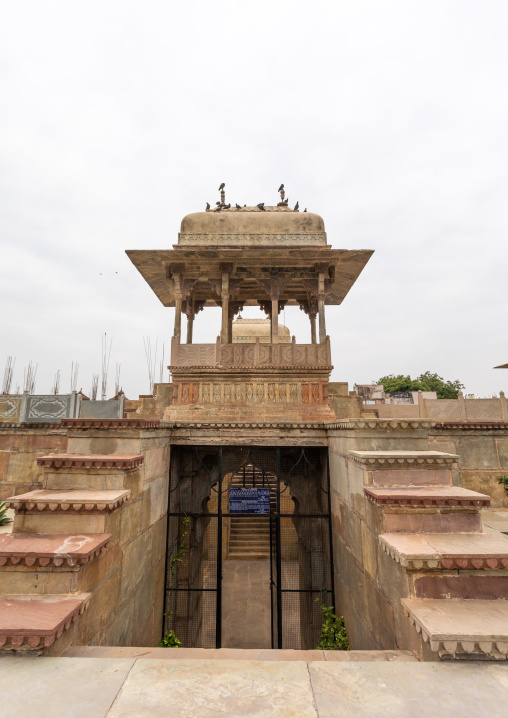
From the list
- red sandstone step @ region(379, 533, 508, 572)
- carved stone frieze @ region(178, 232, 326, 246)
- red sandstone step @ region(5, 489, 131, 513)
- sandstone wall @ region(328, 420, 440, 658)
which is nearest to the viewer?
red sandstone step @ region(379, 533, 508, 572)

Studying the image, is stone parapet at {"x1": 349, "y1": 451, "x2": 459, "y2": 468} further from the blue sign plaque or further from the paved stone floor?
the blue sign plaque

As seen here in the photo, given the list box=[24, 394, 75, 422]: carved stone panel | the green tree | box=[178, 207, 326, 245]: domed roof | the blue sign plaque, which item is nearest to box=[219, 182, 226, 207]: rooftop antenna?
box=[178, 207, 326, 245]: domed roof

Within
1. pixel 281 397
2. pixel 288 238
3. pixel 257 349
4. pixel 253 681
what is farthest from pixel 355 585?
pixel 288 238

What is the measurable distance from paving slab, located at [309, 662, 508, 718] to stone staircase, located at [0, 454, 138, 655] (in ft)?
6.37

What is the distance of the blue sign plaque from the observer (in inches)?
276

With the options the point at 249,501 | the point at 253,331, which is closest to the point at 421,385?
the point at 253,331

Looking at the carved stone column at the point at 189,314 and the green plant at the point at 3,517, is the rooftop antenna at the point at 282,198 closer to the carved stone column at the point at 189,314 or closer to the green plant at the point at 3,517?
the carved stone column at the point at 189,314

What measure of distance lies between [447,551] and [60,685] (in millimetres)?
2972

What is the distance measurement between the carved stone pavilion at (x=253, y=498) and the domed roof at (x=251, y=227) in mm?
62

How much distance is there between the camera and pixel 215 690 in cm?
213

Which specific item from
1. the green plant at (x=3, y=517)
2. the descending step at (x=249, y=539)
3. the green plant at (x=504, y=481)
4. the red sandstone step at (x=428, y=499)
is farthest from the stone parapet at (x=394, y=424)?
the descending step at (x=249, y=539)

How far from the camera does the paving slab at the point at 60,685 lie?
6.45 feet

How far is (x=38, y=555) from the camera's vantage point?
3039mm

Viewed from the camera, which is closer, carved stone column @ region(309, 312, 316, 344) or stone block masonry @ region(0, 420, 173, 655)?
stone block masonry @ region(0, 420, 173, 655)
